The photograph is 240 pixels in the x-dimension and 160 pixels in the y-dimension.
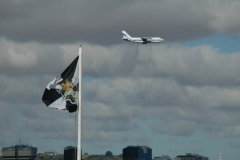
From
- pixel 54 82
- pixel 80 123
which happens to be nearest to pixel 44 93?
pixel 54 82

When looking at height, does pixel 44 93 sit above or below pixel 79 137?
above

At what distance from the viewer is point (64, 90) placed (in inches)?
2514

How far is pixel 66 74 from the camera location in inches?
2522

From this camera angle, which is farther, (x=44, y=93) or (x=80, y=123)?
(x=44, y=93)

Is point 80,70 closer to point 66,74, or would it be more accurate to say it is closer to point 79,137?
point 66,74

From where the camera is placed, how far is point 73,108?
63188mm

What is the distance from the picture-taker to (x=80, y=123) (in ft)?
199

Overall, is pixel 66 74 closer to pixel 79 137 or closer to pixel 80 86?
pixel 80 86

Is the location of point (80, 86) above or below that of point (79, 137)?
above

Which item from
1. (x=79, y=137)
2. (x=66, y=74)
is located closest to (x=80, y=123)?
(x=79, y=137)

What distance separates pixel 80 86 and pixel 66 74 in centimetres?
243

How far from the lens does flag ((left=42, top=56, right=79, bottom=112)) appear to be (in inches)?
2500

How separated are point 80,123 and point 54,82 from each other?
18.9 ft

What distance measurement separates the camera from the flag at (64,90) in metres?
63.5
